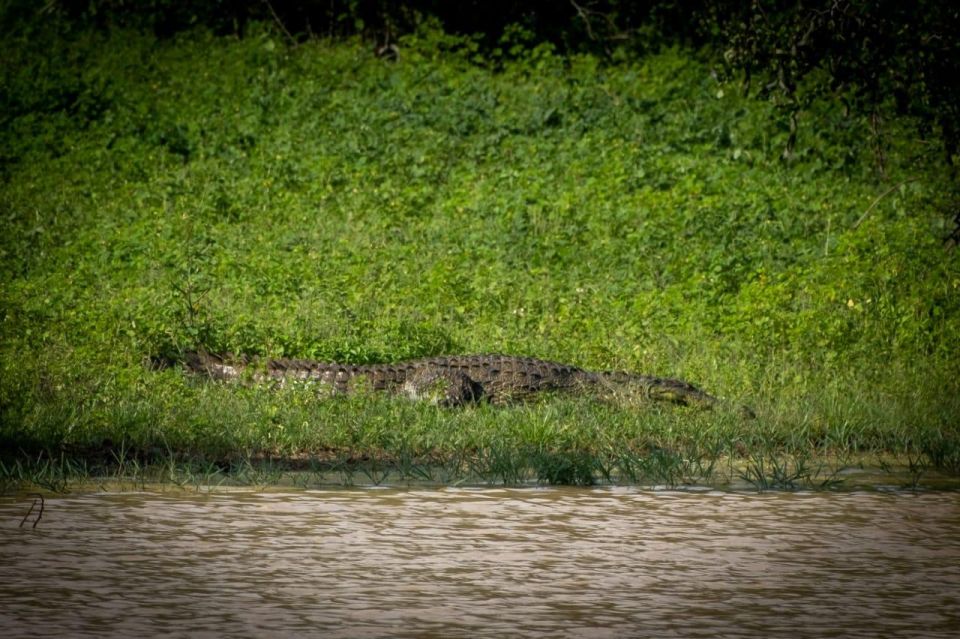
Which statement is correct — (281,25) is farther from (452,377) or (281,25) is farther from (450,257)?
(452,377)

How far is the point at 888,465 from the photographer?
26.6 ft

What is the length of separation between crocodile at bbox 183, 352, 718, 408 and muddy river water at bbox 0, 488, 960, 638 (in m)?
2.53

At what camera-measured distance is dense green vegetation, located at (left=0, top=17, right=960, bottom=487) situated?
8.35 meters

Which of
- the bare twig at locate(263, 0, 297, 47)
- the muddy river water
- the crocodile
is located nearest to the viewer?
the muddy river water

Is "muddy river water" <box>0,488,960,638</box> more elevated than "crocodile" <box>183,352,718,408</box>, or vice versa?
"crocodile" <box>183,352,718,408</box>

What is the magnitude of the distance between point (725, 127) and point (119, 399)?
982cm

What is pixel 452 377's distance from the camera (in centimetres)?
995

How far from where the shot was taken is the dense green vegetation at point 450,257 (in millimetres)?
8352

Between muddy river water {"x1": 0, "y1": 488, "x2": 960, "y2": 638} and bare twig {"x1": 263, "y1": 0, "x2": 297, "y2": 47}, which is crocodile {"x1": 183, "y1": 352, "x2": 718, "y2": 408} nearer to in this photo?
muddy river water {"x1": 0, "y1": 488, "x2": 960, "y2": 638}

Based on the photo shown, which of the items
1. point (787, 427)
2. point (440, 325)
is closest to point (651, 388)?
point (787, 427)

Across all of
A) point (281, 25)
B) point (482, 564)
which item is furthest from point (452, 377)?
point (281, 25)

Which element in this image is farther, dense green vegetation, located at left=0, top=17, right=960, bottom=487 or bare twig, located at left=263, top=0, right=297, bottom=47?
bare twig, located at left=263, top=0, right=297, bottom=47

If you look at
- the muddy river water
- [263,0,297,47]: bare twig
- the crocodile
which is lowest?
the muddy river water

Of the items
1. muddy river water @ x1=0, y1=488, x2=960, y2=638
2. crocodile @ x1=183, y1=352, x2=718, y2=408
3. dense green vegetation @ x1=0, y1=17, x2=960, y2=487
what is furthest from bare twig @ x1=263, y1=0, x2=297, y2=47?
muddy river water @ x1=0, y1=488, x2=960, y2=638
